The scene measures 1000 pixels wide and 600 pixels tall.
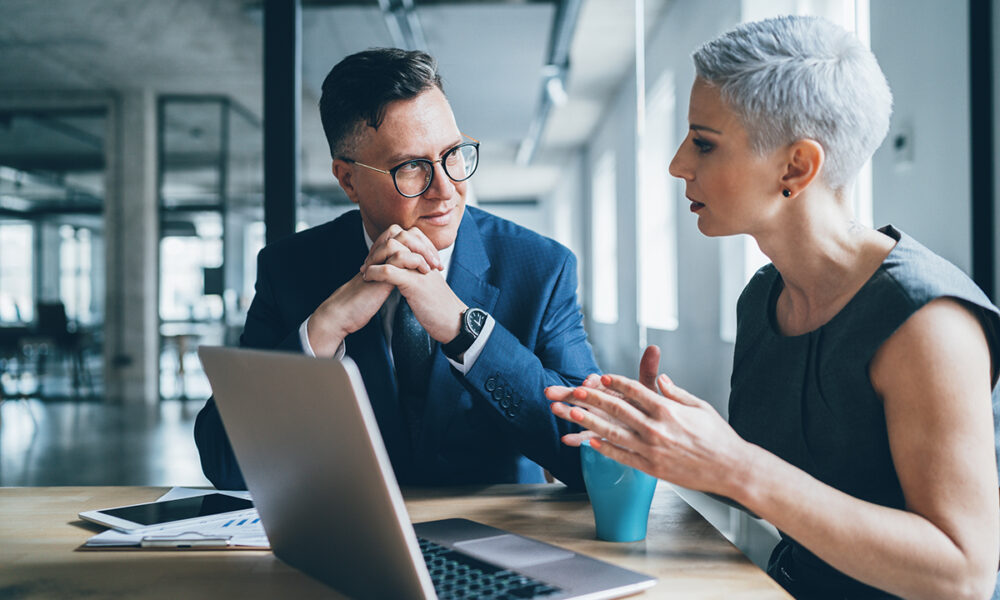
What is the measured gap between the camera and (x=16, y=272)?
2691mm

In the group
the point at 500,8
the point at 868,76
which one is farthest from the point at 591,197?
the point at 868,76

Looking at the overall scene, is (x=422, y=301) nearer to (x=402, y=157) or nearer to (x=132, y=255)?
(x=402, y=157)

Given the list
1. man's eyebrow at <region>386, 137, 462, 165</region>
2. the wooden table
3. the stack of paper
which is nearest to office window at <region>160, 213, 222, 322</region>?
man's eyebrow at <region>386, 137, 462, 165</region>

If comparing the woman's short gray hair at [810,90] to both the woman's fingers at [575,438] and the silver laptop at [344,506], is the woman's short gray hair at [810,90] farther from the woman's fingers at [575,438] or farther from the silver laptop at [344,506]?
the silver laptop at [344,506]

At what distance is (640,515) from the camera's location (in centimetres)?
95

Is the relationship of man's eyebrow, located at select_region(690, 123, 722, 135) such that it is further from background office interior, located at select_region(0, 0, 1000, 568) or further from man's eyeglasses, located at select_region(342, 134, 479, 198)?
background office interior, located at select_region(0, 0, 1000, 568)

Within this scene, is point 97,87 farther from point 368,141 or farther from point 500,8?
point 500,8

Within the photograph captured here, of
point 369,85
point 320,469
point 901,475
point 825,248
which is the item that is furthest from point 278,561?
point 369,85

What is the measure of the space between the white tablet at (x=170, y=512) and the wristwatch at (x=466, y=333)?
16.7 inches

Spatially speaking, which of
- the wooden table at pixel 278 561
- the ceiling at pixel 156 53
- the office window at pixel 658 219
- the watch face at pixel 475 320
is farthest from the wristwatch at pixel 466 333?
the office window at pixel 658 219

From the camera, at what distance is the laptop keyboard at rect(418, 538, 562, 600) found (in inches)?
28.7

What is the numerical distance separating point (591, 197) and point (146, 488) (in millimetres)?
6448

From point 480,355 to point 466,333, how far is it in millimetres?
50

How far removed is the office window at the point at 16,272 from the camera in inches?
105
